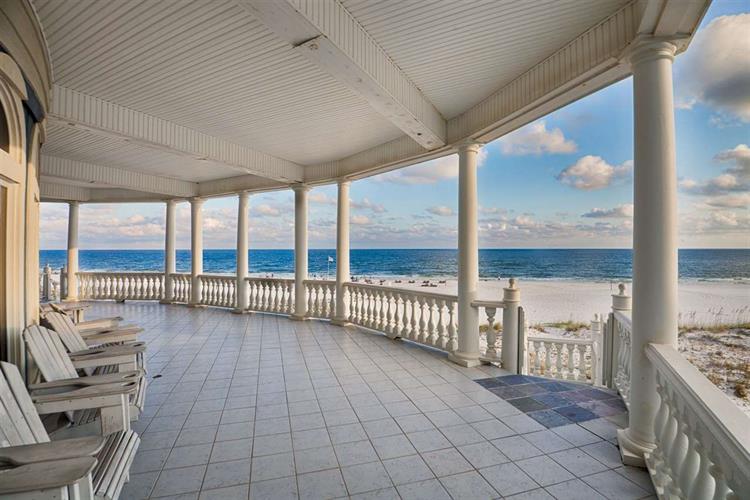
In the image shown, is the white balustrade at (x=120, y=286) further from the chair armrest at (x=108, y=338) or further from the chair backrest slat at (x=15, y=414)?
the chair backrest slat at (x=15, y=414)

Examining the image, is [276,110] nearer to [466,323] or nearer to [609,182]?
[466,323]

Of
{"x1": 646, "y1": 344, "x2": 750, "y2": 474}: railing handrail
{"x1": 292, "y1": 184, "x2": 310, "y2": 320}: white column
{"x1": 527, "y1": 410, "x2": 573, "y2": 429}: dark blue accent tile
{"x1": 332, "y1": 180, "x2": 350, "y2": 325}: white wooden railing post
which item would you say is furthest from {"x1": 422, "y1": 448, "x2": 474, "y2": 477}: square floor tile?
{"x1": 292, "y1": 184, "x2": 310, "y2": 320}: white column

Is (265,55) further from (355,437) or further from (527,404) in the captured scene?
(527,404)

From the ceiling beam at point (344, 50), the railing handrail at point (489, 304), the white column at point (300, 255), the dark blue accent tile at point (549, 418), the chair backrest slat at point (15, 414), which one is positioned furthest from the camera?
the white column at point (300, 255)

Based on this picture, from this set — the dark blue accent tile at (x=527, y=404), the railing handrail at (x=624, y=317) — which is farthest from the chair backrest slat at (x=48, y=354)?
the railing handrail at (x=624, y=317)

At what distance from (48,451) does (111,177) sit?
26.1 feet

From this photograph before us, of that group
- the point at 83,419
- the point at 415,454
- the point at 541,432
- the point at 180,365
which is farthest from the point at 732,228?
the point at 180,365

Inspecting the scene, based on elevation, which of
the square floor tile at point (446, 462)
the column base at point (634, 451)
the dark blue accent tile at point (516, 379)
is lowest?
the dark blue accent tile at point (516, 379)

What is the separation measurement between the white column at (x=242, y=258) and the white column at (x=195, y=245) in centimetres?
142

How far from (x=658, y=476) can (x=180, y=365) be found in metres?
5.05

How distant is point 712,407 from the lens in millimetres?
1434

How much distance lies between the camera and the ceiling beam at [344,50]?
2240 mm

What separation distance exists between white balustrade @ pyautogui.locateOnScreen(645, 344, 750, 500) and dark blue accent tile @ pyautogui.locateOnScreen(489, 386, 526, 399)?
137 cm

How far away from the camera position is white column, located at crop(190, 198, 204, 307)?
30.9ft
